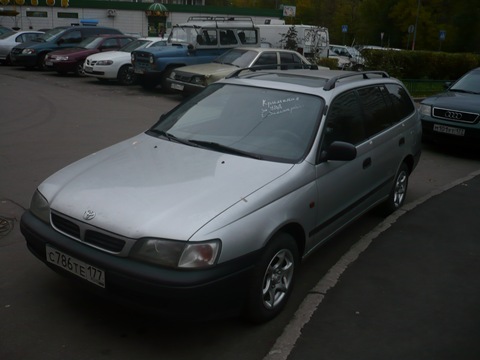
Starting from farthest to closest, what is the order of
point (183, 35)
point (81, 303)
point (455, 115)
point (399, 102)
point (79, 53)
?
1. point (79, 53)
2. point (183, 35)
3. point (455, 115)
4. point (399, 102)
5. point (81, 303)

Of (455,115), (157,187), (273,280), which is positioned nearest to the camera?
(157,187)

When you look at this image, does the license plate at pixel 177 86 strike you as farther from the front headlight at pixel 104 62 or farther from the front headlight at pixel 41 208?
the front headlight at pixel 41 208

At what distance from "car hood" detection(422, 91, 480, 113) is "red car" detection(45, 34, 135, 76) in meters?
12.6

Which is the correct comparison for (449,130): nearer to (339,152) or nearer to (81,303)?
(339,152)

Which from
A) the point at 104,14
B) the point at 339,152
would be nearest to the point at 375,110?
the point at 339,152

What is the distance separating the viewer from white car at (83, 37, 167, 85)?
17.1 m

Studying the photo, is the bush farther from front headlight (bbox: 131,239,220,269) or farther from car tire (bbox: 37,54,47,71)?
front headlight (bbox: 131,239,220,269)

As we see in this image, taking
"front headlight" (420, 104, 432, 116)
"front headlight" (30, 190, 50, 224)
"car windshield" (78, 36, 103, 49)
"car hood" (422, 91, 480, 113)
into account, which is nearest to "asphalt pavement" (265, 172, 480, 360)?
"front headlight" (30, 190, 50, 224)

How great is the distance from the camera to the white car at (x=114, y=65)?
56.1 ft

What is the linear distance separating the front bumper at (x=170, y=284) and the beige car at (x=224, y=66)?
10621 mm

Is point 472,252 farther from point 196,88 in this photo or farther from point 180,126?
point 196,88

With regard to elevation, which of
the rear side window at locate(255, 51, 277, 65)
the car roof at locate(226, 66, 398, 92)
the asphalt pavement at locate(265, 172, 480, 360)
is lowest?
the asphalt pavement at locate(265, 172, 480, 360)

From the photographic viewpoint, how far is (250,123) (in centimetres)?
446

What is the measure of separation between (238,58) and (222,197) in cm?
1156
